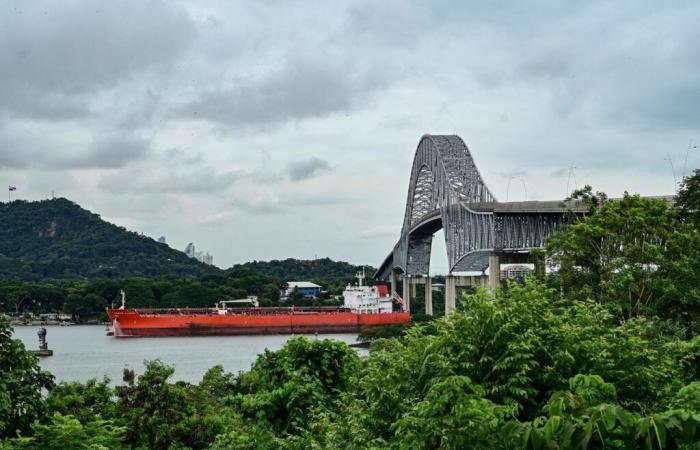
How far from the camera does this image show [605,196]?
32.7m

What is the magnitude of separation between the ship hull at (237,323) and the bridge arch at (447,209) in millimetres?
10895

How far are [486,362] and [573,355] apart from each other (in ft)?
3.57

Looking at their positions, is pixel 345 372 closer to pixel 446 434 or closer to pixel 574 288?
pixel 446 434

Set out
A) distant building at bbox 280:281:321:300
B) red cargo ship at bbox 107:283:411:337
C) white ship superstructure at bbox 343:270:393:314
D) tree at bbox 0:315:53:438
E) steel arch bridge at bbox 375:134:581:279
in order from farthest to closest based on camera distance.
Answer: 1. distant building at bbox 280:281:321:300
2. white ship superstructure at bbox 343:270:393:314
3. red cargo ship at bbox 107:283:411:337
4. steel arch bridge at bbox 375:134:581:279
5. tree at bbox 0:315:53:438

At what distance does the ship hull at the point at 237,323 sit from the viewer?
8506 cm

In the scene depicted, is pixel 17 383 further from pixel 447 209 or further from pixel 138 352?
pixel 447 209

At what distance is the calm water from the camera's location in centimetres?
4812

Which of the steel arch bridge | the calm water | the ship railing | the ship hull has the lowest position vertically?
the calm water

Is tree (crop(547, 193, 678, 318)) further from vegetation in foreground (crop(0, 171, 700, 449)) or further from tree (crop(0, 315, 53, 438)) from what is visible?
tree (crop(0, 315, 53, 438))

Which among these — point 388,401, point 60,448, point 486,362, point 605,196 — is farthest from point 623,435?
point 605,196

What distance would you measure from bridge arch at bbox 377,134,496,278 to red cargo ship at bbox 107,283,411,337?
9.21 meters

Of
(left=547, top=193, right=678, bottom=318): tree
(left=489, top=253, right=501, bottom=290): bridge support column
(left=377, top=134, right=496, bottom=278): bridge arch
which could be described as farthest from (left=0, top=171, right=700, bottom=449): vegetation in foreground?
(left=377, top=134, right=496, bottom=278): bridge arch

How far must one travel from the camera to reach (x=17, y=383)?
1267 centimetres

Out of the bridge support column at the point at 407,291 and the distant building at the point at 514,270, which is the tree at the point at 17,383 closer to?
the distant building at the point at 514,270
